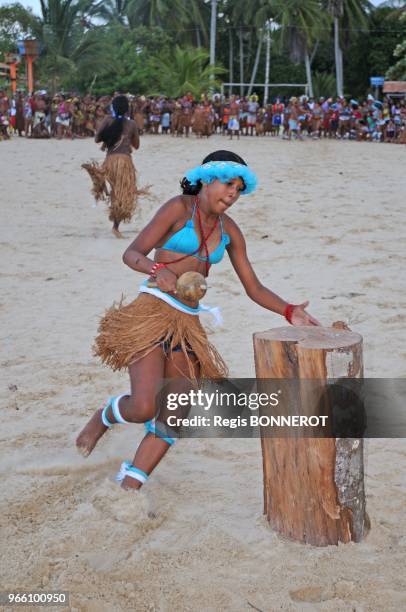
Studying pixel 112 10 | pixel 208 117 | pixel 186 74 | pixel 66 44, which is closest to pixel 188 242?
pixel 208 117

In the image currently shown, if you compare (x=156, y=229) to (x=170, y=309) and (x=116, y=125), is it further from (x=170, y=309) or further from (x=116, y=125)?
(x=116, y=125)

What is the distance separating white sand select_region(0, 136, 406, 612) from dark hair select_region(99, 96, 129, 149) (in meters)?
1.14

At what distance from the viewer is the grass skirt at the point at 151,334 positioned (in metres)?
3.08

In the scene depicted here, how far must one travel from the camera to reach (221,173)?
2.95 metres

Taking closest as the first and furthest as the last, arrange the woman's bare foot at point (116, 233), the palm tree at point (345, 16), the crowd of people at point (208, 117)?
the woman's bare foot at point (116, 233)
the crowd of people at point (208, 117)
the palm tree at point (345, 16)

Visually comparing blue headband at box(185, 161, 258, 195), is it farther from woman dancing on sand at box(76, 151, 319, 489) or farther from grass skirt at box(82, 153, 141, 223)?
grass skirt at box(82, 153, 141, 223)

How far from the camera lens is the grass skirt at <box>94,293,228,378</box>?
3.08 metres

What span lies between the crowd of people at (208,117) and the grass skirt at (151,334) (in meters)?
20.4

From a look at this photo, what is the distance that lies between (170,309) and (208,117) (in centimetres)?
2140

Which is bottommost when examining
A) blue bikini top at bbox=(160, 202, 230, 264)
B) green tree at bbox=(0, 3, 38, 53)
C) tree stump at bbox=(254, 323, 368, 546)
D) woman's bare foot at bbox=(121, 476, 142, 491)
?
woman's bare foot at bbox=(121, 476, 142, 491)

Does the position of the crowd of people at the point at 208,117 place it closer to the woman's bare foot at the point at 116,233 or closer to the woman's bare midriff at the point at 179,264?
the woman's bare foot at the point at 116,233

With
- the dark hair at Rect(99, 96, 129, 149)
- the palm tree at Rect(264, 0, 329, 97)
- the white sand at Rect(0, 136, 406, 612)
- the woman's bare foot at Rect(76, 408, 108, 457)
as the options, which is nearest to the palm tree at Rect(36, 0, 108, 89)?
the palm tree at Rect(264, 0, 329, 97)

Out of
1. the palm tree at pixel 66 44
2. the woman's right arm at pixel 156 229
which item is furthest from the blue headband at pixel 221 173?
the palm tree at pixel 66 44

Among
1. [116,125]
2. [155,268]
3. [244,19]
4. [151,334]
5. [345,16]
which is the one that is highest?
[244,19]
